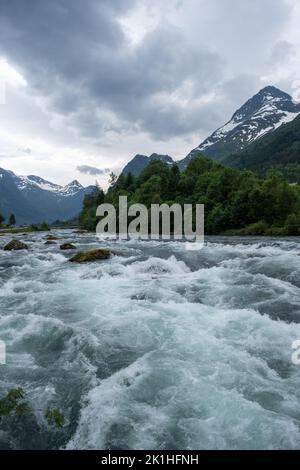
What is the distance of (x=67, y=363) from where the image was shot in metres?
11.4

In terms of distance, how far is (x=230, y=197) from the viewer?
90500mm

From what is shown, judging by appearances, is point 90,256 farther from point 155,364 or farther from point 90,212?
point 90,212

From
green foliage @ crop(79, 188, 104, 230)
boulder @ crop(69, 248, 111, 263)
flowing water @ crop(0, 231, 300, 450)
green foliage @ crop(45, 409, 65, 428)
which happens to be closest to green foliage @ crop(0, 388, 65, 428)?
green foliage @ crop(45, 409, 65, 428)

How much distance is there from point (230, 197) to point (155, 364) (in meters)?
82.7

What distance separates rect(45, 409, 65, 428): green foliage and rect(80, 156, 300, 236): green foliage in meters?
63.0

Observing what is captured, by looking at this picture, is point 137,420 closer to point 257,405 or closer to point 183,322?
point 257,405

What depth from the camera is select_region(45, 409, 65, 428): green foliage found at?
823 cm

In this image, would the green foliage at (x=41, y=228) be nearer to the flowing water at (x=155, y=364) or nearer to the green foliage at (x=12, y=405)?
the flowing water at (x=155, y=364)

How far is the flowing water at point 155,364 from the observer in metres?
8.09

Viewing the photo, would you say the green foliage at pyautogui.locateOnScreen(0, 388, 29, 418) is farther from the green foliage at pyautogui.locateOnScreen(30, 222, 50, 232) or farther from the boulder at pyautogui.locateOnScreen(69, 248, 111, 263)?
the green foliage at pyautogui.locateOnScreen(30, 222, 50, 232)

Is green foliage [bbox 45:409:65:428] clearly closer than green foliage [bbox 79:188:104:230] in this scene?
Yes

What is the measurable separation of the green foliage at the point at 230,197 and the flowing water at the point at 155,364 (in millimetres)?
53854
